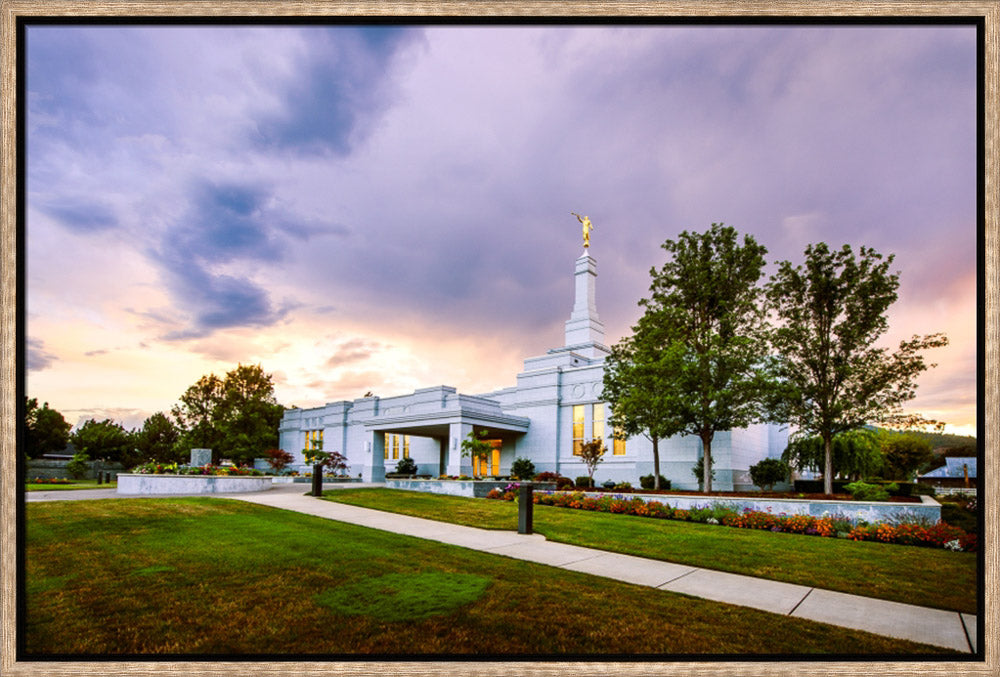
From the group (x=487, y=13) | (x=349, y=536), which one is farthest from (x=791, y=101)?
(x=349, y=536)

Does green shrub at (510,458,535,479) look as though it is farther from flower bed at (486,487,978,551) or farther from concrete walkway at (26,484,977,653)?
concrete walkway at (26,484,977,653)

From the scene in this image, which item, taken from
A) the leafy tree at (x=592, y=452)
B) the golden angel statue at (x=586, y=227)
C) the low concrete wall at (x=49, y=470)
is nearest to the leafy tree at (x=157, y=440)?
the low concrete wall at (x=49, y=470)

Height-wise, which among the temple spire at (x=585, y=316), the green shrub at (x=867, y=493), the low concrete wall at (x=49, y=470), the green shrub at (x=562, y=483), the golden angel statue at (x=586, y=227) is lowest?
the low concrete wall at (x=49, y=470)

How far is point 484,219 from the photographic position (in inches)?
379

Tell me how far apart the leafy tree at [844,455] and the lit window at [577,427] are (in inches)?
403

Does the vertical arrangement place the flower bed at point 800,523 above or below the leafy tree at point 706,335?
below

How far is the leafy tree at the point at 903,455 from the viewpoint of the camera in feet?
116

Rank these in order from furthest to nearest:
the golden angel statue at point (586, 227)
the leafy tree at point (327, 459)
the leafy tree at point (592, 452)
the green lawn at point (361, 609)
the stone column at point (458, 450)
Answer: the golden angel statue at point (586, 227) → the leafy tree at point (327, 459) → the stone column at point (458, 450) → the leafy tree at point (592, 452) → the green lawn at point (361, 609)

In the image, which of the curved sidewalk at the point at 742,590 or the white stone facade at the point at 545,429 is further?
the white stone facade at the point at 545,429

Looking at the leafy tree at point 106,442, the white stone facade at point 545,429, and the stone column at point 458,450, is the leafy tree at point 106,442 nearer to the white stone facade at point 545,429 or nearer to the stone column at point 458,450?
the white stone facade at point 545,429

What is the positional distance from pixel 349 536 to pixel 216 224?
6.66 m

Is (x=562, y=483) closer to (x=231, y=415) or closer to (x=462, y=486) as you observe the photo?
(x=462, y=486)

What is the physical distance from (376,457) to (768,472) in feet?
71.9

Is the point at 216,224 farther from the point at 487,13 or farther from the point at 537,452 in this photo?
the point at 537,452
